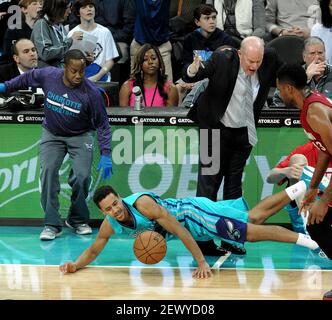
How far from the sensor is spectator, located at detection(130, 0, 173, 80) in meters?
12.7

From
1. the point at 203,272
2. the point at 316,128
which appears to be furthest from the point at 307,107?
the point at 203,272

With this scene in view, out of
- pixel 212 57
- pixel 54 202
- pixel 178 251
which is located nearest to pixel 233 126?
pixel 212 57

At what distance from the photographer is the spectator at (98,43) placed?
41.3 ft

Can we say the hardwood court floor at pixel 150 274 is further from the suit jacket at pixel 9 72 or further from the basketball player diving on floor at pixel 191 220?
the suit jacket at pixel 9 72

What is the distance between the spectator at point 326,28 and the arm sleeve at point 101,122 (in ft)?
10.0

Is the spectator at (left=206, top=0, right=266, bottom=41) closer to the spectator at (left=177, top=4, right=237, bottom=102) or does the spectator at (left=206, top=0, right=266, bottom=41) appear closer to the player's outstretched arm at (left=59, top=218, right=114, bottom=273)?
the spectator at (left=177, top=4, right=237, bottom=102)

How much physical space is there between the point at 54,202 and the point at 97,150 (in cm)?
91

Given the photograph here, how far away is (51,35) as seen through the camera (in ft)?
39.0

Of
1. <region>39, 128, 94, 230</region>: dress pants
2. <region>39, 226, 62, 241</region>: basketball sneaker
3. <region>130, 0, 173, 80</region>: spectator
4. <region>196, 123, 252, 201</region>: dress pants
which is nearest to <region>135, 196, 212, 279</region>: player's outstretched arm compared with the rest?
<region>196, 123, 252, 201</region>: dress pants

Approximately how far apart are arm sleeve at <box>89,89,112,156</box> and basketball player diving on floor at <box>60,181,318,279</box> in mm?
1321

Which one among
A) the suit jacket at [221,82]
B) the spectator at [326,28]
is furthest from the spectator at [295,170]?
the spectator at [326,28]

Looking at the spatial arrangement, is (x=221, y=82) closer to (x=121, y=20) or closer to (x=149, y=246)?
(x=149, y=246)
